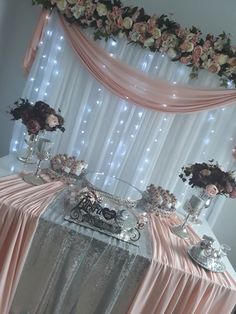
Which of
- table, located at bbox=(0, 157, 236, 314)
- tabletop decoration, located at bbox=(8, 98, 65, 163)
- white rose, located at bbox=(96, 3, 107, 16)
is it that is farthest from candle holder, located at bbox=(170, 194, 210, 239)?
white rose, located at bbox=(96, 3, 107, 16)

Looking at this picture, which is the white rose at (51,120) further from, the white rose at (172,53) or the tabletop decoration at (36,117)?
the white rose at (172,53)

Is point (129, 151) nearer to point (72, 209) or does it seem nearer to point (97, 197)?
point (97, 197)

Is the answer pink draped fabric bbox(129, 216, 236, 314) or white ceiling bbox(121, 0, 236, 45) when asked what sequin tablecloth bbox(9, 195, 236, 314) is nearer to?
pink draped fabric bbox(129, 216, 236, 314)

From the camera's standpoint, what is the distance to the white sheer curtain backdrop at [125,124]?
100 inches

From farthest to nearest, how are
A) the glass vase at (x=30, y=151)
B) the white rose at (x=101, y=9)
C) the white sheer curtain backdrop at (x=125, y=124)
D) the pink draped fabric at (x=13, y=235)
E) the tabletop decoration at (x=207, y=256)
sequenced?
the white sheer curtain backdrop at (x=125, y=124)
the white rose at (x=101, y=9)
the glass vase at (x=30, y=151)
the tabletop decoration at (x=207, y=256)
the pink draped fabric at (x=13, y=235)

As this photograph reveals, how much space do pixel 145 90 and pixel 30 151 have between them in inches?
39.4

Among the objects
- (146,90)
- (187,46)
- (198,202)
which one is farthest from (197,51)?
(198,202)

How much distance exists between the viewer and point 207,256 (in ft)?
5.70

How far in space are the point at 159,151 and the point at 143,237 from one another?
3.49ft

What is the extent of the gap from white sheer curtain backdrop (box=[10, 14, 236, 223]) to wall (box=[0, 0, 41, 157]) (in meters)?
0.16

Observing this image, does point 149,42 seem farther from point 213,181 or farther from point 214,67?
point 213,181

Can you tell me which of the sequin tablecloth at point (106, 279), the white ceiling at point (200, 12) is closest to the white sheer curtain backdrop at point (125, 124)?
the white ceiling at point (200, 12)

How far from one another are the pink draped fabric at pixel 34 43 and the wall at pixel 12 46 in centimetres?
16

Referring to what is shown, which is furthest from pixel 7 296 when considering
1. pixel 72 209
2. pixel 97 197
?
pixel 97 197
